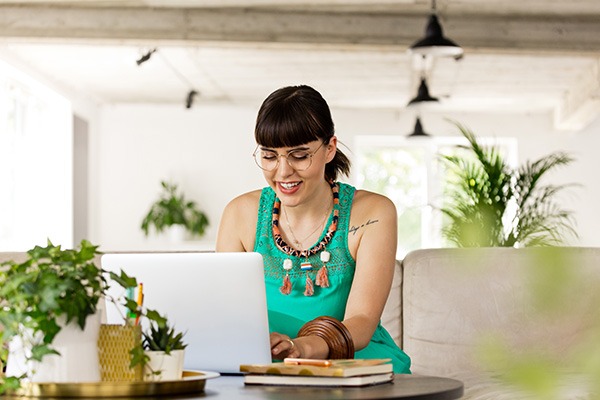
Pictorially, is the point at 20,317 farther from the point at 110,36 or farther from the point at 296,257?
the point at 110,36

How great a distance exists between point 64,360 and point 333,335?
61 centimetres

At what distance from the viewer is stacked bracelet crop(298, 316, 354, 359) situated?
1754mm

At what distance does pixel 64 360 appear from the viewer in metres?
1.28

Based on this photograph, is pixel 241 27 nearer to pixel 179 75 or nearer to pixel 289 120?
pixel 179 75

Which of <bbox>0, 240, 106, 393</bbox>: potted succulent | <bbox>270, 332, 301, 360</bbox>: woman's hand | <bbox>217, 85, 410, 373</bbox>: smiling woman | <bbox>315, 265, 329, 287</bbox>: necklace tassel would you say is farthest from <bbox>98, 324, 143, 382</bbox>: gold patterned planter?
<bbox>315, 265, 329, 287</bbox>: necklace tassel

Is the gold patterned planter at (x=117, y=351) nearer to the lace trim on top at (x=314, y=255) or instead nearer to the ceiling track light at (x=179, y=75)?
the lace trim on top at (x=314, y=255)

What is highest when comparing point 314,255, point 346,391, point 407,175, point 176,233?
point 407,175

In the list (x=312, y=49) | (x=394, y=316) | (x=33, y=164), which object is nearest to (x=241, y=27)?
(x=312, y=49)

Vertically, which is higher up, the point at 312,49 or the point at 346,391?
the point at 312,49

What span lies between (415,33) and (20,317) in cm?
763

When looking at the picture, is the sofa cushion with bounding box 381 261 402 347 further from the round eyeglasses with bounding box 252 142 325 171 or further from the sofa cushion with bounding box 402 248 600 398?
the round eyeglasses with bounding box 252 142 325 171

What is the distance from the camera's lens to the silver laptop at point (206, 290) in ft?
5.04

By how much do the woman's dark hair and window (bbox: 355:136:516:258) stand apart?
11.2 m

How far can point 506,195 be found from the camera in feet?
15.5
